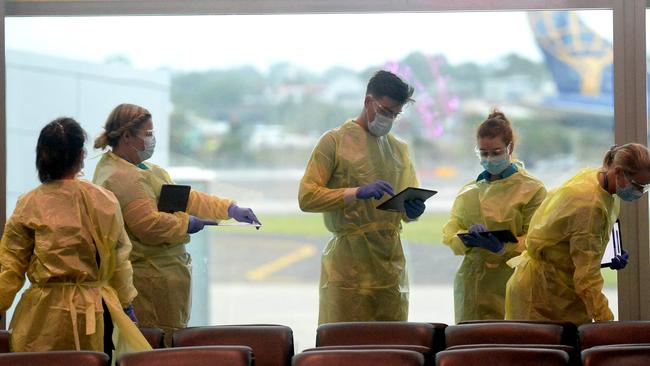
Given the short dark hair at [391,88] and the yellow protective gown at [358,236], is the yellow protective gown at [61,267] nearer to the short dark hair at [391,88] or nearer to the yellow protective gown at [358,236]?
the yellow protective gown at [358,236]

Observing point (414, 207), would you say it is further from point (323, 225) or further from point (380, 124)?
point (323, 225)

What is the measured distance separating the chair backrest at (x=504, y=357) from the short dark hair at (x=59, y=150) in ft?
5.30

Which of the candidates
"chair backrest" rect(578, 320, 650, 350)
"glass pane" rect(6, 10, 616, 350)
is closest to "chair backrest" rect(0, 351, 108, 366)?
"chair backrest" rect(578, 320, 650, 350)

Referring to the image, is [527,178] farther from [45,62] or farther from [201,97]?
[45,62]

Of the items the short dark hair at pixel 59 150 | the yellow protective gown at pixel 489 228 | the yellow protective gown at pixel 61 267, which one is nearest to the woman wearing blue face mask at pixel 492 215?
the yellow protective gown at pixel 489 228

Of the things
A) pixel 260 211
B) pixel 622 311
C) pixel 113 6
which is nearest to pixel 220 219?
pixel 260 211

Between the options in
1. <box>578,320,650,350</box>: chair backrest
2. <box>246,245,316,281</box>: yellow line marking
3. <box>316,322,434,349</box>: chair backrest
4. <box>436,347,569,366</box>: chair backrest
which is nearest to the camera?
<box>436,347,569,366</box>: chair backrest

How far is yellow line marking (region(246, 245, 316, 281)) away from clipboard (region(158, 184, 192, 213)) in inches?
119

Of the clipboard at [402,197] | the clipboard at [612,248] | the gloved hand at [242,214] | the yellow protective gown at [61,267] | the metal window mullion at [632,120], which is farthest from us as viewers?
the metal window mullion at [632,120]

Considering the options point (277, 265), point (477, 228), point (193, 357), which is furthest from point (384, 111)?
point (277, 265)

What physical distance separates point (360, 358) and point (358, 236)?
1679mm

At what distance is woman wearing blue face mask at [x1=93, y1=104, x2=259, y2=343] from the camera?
191 inches

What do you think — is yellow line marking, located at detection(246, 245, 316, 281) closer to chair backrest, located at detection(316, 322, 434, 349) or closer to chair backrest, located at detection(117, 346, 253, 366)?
chair backrest, located at detection(316, 322, 434, 349)

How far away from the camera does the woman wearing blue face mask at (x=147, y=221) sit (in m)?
4.86
